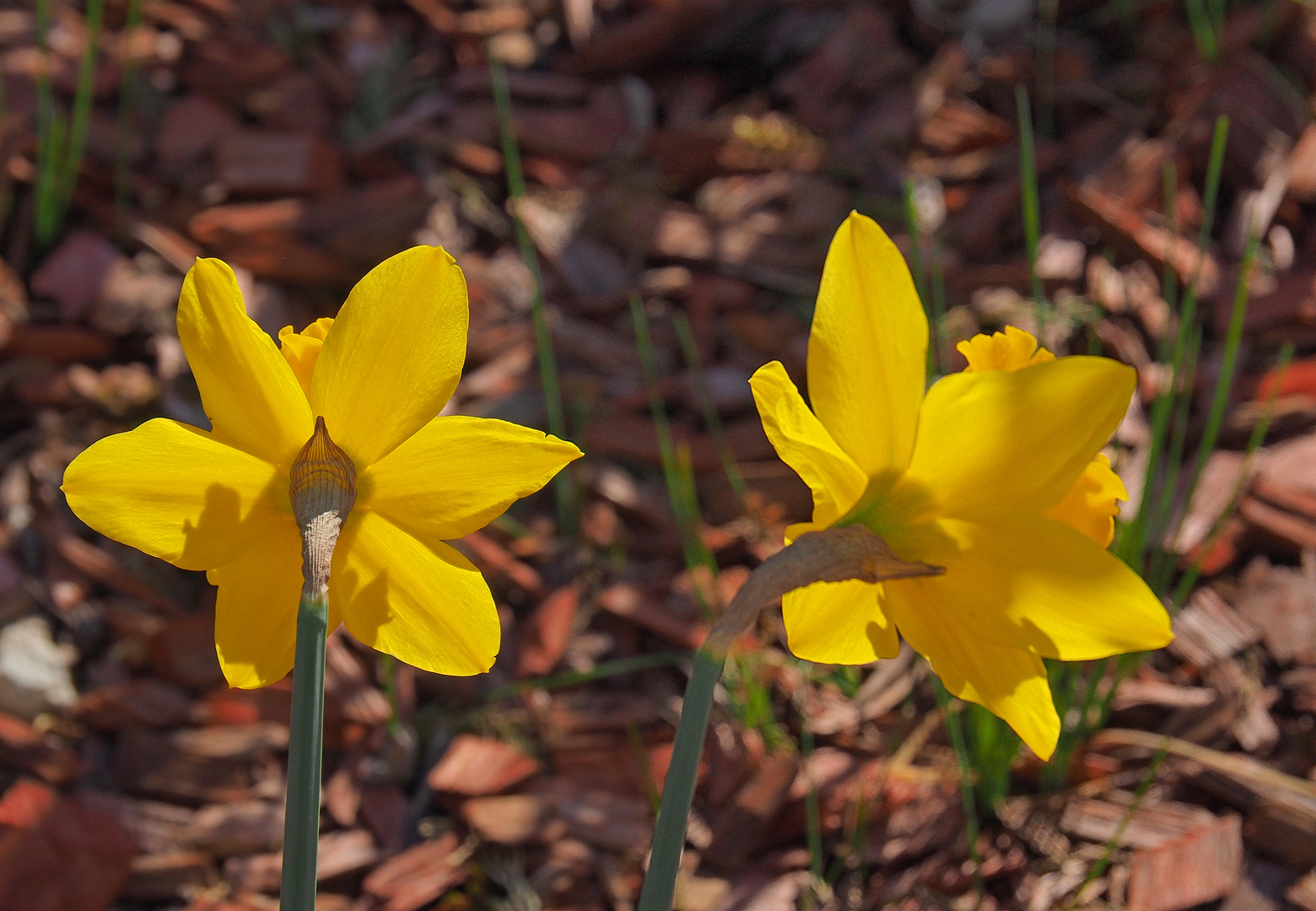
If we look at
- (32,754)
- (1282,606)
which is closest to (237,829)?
(32,754)

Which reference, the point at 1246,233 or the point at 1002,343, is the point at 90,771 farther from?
the point at 1246,233

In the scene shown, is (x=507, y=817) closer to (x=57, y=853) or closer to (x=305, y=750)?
(x=57, y=853)

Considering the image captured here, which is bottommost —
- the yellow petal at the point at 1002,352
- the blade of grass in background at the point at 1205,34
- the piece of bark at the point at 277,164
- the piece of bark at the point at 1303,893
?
the piece of bark at the point at 1303,893

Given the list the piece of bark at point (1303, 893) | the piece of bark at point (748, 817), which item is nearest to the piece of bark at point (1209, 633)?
the piece of bark at point (1303, 893)

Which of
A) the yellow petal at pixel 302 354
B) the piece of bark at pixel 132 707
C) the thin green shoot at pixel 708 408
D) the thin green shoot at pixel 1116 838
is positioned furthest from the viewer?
the thin green shoot at pixel 708 408

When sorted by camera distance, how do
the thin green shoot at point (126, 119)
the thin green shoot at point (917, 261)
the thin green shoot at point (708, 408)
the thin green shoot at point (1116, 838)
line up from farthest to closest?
the thin green shoot at point (126, 119), the thin green shoot at point (708, 408), the thin green shoot at point (1116, 838), the thin green shoot at point (917, 261)

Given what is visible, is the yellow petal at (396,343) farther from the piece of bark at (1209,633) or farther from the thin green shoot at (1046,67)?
the thin green shoot at (1046,67)

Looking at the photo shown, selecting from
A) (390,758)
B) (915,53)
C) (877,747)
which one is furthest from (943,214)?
(390,758)
